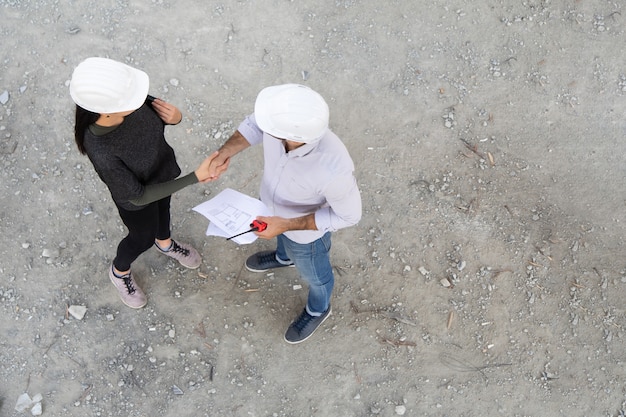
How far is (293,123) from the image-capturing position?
2264 millimetres

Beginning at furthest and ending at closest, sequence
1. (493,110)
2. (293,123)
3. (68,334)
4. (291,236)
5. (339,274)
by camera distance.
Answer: (493,110) → (339,274) → (68,334) → (291,236) → (293,123)

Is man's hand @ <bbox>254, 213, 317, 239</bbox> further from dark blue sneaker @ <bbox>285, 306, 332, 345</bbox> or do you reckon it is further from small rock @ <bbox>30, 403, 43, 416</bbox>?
small rock @ <bbox>30, 403, 43, 416</bbox>

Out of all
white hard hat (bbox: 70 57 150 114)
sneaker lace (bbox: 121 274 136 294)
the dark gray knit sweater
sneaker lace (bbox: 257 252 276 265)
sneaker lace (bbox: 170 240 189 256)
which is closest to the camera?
white hard hat (bbox: 70 57 150 114)

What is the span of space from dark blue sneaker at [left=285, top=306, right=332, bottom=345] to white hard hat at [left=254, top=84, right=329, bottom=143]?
200 cm

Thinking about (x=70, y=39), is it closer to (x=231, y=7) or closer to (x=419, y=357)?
(x=231, y=7)

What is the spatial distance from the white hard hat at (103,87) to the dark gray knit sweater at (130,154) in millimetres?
209

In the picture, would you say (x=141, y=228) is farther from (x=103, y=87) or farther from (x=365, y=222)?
(x=365, y=222)

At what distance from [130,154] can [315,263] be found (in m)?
1.26

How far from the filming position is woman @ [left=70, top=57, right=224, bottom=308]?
2477mm

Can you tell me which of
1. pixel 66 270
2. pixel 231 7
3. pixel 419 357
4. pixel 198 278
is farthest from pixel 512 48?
pixel 66 270

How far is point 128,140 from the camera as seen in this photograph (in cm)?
277

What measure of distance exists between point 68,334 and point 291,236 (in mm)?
2112

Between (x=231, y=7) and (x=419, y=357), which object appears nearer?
(x=419, y=357)

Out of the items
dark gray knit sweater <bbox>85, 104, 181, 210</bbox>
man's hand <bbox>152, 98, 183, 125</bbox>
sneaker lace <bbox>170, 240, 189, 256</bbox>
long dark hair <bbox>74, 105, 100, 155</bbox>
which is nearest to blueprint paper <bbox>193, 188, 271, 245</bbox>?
dark gray knit sweater <bbox>85, 104, 181, 210</bbox>
